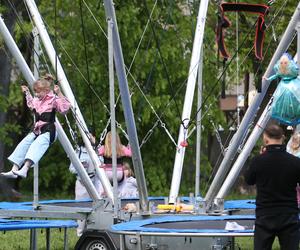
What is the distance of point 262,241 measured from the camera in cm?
776

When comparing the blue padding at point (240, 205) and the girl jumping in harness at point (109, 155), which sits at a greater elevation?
the girl jumping in harness at point (109, 155)

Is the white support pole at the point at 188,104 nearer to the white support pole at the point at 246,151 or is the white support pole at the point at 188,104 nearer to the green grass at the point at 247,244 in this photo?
the white support pole at the point at 246,151

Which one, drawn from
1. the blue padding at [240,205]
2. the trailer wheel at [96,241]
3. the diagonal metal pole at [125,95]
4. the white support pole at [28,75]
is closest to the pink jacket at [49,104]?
the white support pole at [28,75]

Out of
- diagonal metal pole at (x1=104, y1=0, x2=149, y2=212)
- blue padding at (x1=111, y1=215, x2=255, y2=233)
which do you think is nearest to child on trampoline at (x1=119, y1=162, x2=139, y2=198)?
diagonal metal pole at (x1=104, y1=0, x2=149, y2=212)

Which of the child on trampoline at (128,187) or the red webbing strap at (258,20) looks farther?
the child on trampoline at (128,187)

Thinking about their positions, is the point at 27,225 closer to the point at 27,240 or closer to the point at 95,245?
the point at 95,245

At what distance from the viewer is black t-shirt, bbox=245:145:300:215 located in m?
7.68

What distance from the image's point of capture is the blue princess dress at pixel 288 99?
9164mm

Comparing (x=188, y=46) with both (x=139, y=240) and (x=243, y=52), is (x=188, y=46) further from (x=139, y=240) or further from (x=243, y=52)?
(x=139, y=240)

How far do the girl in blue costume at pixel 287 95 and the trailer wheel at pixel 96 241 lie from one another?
6.83 ft

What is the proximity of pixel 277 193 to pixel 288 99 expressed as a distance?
1.64 metres

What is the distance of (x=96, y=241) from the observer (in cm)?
1048

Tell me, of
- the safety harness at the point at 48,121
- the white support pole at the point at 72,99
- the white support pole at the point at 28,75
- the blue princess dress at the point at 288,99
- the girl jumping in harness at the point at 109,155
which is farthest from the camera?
the girl jumping in harness at the point at 109,155

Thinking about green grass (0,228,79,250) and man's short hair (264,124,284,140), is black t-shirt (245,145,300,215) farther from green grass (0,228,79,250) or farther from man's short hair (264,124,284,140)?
green grass (0,228,79,250)
